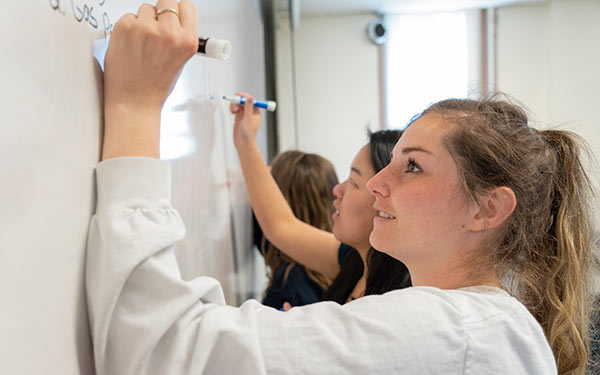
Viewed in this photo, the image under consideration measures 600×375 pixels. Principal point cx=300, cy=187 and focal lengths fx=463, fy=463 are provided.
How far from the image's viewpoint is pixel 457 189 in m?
0.62

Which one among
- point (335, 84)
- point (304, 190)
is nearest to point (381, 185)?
point (304, 190)

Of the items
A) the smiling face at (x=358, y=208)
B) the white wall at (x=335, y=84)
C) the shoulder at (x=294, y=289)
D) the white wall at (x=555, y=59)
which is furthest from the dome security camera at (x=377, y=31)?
the smiling face at (x=358, y=208)

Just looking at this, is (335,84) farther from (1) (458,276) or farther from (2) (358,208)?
(1) (458,276)

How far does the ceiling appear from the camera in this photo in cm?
317

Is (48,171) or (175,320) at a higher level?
(48,171)

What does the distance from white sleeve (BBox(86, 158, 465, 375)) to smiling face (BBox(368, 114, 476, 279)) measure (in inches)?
6.3

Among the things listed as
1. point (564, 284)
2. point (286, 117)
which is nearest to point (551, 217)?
point (564, 284)

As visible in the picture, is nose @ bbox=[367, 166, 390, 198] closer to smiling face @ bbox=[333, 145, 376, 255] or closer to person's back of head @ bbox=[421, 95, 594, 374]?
person's back of head @ bbox=[421, 95, 594, 374]

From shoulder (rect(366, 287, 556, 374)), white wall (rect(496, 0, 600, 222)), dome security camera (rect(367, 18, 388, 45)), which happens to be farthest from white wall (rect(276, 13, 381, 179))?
shoulder (rect(366, 287, 556, 374))

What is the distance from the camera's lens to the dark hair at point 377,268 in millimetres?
941

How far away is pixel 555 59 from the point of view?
10.7 ft

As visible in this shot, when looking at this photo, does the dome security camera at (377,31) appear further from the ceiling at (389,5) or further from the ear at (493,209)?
the ear at (493,209)

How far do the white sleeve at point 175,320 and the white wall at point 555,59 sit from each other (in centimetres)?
324

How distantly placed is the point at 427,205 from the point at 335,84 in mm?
2941
